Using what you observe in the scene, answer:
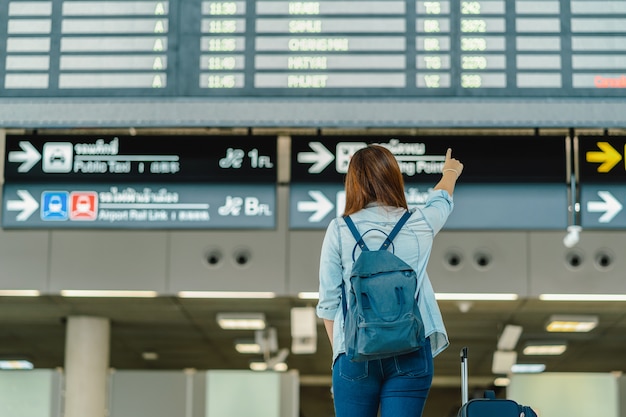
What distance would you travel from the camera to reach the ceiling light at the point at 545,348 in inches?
534

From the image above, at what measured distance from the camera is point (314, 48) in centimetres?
784

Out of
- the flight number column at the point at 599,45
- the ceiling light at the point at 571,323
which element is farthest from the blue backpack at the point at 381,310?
the ceiling light at the point at 571,323

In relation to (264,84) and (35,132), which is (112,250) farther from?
(264,84)

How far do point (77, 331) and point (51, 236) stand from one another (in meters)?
1.69

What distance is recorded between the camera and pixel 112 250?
10516 mm

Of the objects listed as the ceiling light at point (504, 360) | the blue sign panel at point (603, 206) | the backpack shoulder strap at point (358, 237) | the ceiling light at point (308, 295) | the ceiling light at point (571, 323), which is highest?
the blue sign panel at point (603, 206)

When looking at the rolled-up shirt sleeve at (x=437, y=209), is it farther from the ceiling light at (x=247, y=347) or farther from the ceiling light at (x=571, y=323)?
the ceiling light at (x=247, y=347)

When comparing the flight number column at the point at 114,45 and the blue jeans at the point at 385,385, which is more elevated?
the flight number column at the point at 114,45

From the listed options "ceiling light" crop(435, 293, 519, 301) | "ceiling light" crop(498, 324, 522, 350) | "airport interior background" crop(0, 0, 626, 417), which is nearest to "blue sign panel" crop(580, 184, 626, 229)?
"airport interior background" crop(0, 0, 626, 417)

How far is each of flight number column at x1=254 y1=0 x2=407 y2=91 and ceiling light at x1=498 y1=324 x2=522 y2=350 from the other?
516cm

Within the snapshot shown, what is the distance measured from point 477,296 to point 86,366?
3990 mm

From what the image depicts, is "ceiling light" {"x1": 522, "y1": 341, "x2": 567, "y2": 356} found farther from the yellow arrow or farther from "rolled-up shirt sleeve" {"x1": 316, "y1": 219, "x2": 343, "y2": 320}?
"rolled-up shirt sleeve" {"x1": 316, "y1": 219, "x2": 343, "y2": 320}

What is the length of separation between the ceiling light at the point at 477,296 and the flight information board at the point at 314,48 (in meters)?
3.25

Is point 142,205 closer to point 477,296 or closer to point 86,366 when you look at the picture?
point 477,296
